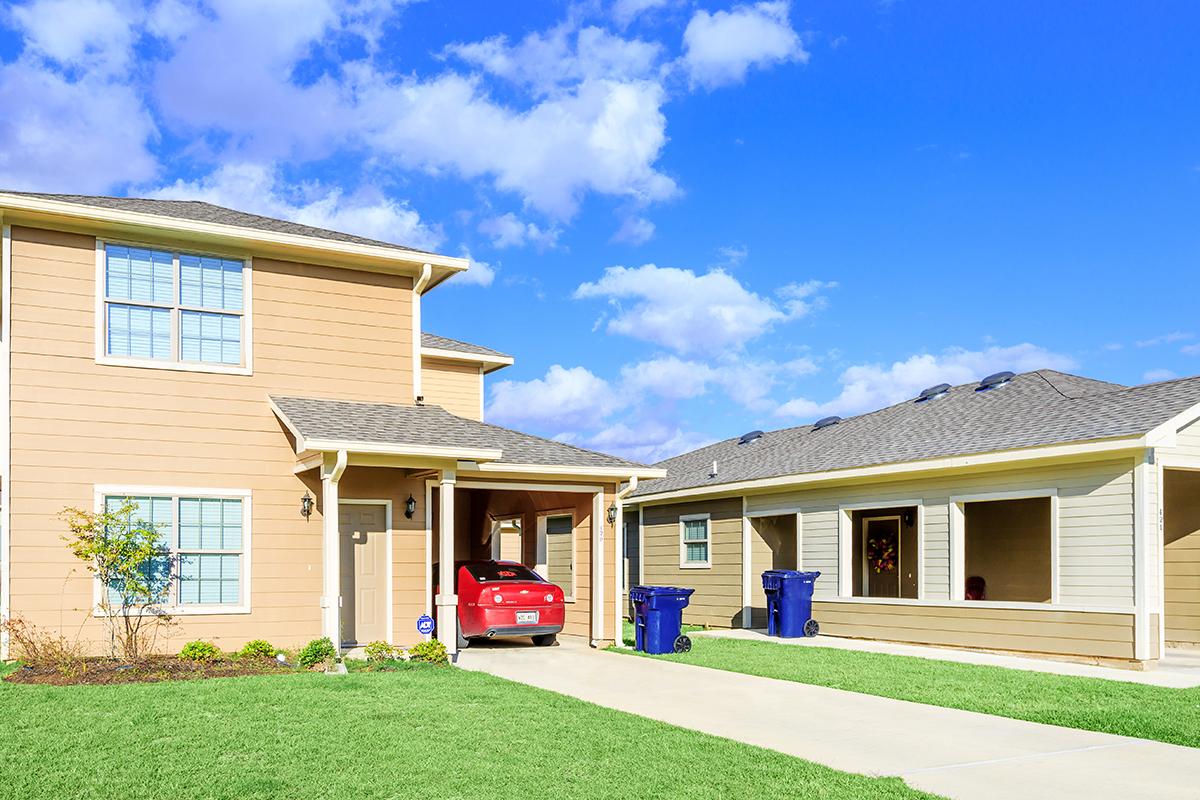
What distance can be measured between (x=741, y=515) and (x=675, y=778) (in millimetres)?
14238

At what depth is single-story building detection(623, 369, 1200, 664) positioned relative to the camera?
44.7 feet

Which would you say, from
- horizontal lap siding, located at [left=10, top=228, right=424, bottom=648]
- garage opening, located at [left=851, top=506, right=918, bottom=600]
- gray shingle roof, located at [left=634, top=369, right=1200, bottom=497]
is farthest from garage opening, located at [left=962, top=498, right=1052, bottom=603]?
horizontal lap siding, located at [left=10, top=228, right=424, bottom=648]

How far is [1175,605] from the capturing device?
1650cm

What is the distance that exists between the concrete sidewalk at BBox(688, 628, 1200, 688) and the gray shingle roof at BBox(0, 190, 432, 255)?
30.0 ft

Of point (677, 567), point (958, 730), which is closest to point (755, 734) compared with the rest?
point (958, 730)

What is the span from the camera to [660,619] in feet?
49.9

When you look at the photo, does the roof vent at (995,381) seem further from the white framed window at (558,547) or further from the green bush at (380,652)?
the green bush at (380,652)

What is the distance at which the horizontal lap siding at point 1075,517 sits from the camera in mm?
13570

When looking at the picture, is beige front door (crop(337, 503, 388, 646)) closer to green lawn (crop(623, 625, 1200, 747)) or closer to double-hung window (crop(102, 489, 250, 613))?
double-hung window (crop(102, 489, 250, 613))

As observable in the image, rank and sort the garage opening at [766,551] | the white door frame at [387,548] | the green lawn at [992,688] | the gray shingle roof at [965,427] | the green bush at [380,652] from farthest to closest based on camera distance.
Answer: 1. the garage opening at [766,551]
2. the gray shingle roof at [965,427]
3. the white door frame at [387,548]
4. the green bush at [380,652]
5. the green lawn at [992,688]

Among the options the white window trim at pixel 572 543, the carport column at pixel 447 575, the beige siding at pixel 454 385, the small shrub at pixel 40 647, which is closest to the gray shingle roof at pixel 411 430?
the carport column at pixel 447 575

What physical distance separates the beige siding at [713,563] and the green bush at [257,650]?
1037 cm

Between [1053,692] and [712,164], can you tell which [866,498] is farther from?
[712,164]

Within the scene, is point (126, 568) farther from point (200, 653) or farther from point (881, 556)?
point (881, 556)
